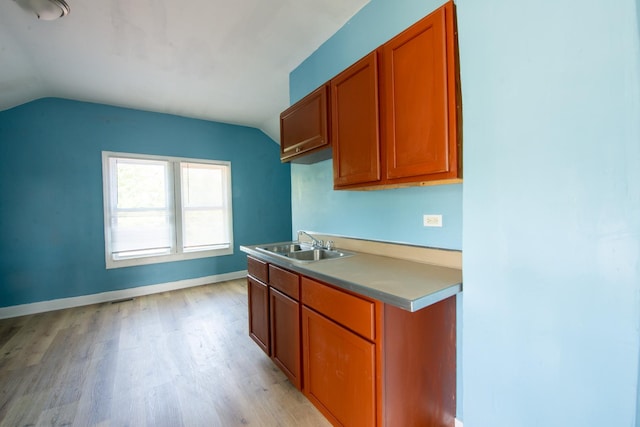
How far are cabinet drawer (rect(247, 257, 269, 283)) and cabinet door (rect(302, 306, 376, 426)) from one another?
567 millimetres

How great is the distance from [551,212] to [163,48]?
10.5 feet

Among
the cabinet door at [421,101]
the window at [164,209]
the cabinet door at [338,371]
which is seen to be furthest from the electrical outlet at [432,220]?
the window at [164,209]

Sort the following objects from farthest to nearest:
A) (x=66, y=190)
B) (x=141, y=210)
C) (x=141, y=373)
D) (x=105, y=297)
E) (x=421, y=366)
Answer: (x=141, y=210) < (x=105, y=297) < (x=66, y=190) < (x=141, y=373) < (x=421, y=366)

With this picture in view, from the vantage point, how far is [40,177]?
342cm

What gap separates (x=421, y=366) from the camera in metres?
1.30

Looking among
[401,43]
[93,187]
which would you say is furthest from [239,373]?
[93,187]

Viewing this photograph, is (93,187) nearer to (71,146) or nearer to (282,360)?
(71,146)

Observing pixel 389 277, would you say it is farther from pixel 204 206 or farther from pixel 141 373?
pixel 204 206

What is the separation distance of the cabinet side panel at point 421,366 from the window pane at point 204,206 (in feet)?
13.5

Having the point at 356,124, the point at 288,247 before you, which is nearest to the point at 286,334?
the point at 288,247

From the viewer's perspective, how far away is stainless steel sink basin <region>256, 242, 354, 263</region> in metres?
2.16

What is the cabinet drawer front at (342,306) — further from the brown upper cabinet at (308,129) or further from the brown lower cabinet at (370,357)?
the brown upper cabinet at (308,129)

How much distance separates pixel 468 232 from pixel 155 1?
2583 mm

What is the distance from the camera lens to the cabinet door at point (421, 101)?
1.22 meters
